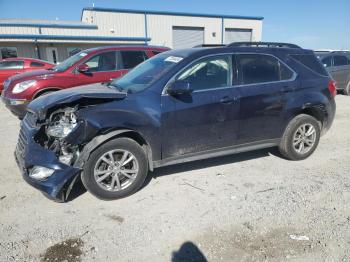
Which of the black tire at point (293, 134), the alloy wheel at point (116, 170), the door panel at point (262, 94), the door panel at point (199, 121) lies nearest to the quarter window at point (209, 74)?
the door panel at point (199, 121)

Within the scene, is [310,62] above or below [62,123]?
above

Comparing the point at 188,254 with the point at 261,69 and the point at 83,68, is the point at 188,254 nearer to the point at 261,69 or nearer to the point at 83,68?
the point at 261,69

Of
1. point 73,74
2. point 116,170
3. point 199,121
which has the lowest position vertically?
point 116,170

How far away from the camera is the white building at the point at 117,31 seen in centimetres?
2605

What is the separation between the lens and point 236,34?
3619 centimetres

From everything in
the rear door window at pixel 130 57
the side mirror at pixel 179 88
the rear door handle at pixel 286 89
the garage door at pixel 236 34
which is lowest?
the rear door handle at pixel 286 89

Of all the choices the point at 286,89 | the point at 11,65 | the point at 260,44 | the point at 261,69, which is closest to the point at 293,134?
the point at 286,89

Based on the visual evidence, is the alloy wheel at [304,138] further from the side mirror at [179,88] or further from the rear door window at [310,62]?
the side mirror at [179,88]

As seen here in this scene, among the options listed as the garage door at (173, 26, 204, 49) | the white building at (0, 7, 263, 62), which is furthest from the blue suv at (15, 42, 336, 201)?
the garage door at (173, 26, 204, 49)

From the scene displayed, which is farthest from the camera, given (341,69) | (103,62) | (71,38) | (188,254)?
(71,38)

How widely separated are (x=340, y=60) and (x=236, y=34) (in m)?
25.8

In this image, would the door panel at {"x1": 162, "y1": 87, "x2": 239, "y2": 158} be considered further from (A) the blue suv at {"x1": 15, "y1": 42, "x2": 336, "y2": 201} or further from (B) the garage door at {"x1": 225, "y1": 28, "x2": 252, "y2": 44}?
(B) the garage door at {"x1": 225, "y1": 28, "x2": 252, "y2": 44}

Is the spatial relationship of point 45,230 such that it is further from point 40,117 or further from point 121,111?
point 121,111

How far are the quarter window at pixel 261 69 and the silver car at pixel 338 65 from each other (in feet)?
27.8
